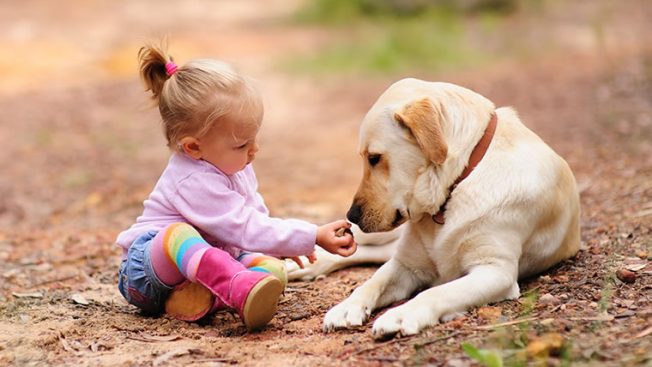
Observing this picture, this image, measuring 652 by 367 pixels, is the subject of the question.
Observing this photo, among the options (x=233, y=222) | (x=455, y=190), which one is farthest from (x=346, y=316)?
(x=455, y=190)

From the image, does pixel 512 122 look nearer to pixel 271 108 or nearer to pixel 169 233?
pixel 169 233

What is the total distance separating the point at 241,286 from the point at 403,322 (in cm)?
67

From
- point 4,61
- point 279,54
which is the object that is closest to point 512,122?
point 279,54

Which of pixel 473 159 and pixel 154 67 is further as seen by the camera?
pixel 154 67

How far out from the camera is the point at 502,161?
12.8 ft

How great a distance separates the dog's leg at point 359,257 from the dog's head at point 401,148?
3.05 feet

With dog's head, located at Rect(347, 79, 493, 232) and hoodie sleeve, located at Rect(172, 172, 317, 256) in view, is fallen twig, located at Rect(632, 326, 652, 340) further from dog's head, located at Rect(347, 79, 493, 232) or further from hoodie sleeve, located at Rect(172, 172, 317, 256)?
hoodie sleeve, located at Rect(172, 172, 317, 256)

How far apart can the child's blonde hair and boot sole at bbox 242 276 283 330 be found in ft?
2.37

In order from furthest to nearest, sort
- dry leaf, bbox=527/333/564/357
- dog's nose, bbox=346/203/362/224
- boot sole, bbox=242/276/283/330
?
dog's nose, bbox=346/203/362/224
boot sole, bbox=242/276/283/330
dry leaf, bbox=527/333/564/357

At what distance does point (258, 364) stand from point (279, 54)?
11448 millimetres

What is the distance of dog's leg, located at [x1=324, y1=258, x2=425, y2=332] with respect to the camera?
3672 mm

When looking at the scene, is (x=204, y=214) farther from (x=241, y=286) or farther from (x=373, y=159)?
(x=373, y=159)

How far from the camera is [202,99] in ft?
12.5

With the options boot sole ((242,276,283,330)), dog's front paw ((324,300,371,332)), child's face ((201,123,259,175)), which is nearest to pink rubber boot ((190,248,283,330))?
boot sole ((242,276,283,330))
